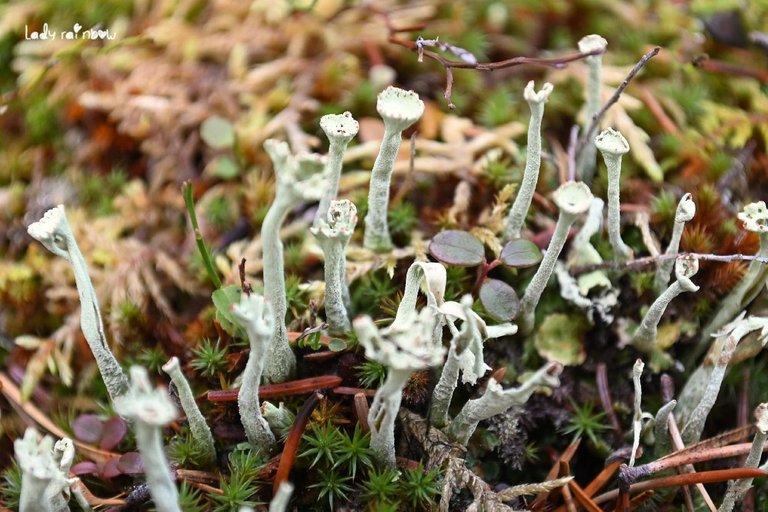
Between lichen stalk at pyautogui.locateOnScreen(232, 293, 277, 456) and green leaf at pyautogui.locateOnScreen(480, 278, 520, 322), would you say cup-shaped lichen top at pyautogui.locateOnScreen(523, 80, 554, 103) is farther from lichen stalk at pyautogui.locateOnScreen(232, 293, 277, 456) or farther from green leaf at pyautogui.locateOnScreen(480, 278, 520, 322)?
lichen stalk at pyautogui.locateOnScreen(232, 293, 277, 456)

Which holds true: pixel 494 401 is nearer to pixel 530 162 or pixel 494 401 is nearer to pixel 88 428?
pixel 530 162

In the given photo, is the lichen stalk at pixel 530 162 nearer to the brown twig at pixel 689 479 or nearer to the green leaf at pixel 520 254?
the green leaf at pixel 520 254

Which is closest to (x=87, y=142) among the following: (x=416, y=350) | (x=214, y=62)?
(x=214, y=62)

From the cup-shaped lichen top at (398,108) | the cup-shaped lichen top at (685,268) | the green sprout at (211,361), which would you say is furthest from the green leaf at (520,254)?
the green sprout at (211,361)

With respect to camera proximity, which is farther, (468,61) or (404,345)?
(468,61)

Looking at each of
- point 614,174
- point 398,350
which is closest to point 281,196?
point 398,350

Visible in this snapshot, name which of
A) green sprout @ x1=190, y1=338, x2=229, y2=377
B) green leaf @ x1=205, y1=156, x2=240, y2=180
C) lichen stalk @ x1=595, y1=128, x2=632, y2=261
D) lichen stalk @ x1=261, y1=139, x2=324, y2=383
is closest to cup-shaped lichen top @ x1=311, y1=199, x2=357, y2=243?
lichen stalk @ x1=261, y1=139, x2=324, y2=383
